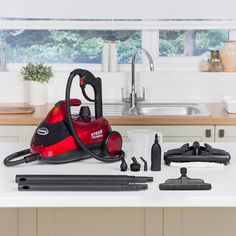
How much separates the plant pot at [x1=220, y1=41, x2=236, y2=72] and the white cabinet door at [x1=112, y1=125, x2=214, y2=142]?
753 mm

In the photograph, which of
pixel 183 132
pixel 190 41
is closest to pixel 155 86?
pixel 190 41

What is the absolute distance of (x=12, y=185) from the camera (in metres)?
2.20

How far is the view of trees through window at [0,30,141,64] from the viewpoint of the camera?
15.1 ft

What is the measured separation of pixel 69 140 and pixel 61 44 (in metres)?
2.26

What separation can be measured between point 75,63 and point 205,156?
2.35m

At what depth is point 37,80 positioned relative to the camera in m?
4.33

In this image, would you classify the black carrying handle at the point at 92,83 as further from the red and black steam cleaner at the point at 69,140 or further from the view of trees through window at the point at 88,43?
the view of trees through window at the point at 88,43
